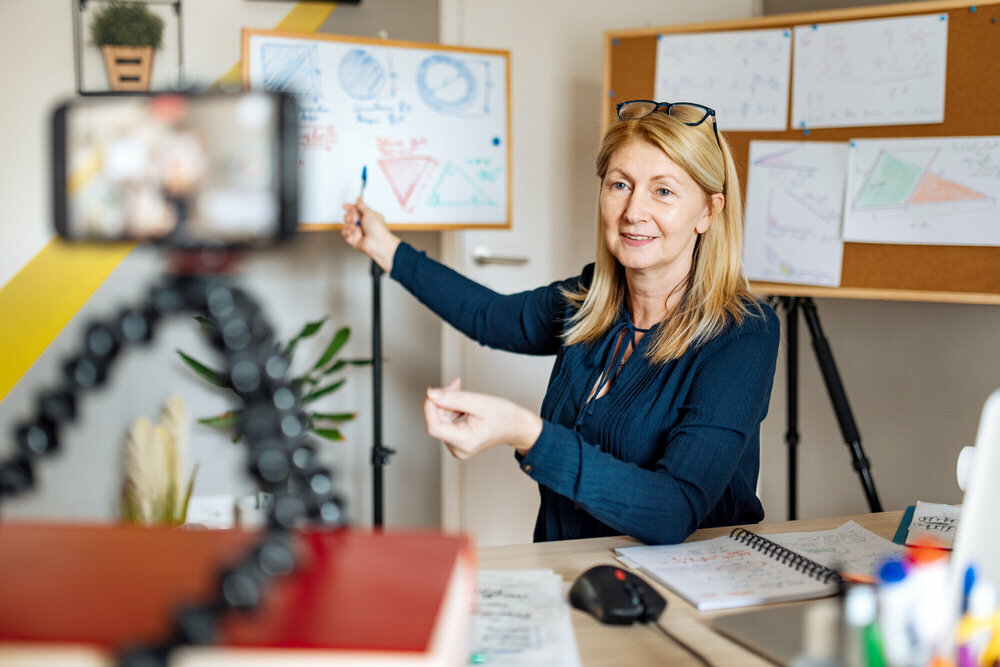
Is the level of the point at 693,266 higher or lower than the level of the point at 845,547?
higher

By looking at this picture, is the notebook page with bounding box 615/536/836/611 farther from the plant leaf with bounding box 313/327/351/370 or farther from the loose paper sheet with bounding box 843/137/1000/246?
Result: the plant leaf with bounding box 313/327/351/370

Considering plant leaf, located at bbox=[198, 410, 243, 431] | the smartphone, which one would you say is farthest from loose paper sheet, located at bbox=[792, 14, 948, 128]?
the smartphone

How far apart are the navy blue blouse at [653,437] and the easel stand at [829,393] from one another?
2.62 feet

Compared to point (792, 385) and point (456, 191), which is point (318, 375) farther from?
point (792, 385)

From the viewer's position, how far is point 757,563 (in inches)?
42.4

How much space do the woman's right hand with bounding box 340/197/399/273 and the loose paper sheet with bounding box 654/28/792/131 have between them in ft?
3.27

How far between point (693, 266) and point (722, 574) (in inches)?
27.1

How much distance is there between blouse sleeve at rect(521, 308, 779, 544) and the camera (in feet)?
3.77

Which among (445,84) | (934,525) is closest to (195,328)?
(445,84)

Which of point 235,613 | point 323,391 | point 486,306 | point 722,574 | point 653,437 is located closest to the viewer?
point 235,613

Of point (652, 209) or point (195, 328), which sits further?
point (195, 328)

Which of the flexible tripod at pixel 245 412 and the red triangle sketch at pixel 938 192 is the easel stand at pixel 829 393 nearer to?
the red triangle sketch at pixel 938 192

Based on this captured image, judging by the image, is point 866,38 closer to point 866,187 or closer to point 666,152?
point 866,187

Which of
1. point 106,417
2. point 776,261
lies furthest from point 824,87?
point 106,417
